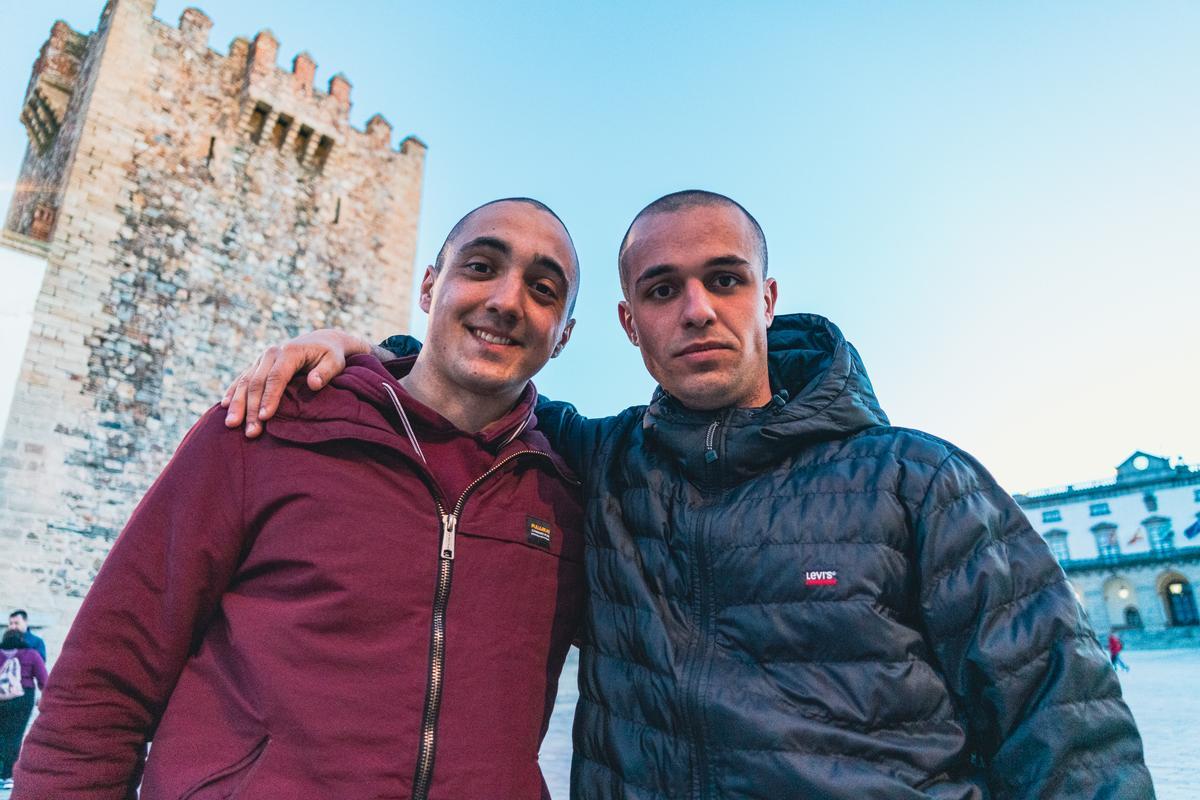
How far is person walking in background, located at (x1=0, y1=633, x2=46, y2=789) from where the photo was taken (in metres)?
5.95

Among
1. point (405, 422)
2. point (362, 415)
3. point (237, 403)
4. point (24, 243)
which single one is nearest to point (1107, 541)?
point (405, 422)

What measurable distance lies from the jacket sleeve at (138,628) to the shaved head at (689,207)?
127 cm

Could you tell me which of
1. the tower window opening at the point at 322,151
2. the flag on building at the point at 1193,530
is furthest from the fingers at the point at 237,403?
the flag on building at the point at 1193,530

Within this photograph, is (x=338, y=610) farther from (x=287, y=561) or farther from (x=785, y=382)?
(x=785, y=382)

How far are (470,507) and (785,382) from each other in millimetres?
1061

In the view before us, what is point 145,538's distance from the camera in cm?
149

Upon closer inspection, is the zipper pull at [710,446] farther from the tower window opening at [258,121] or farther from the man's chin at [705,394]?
the tower window opening at [258,121]

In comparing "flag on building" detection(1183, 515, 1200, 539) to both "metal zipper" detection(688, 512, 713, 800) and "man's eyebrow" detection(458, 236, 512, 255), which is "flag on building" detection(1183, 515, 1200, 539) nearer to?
"metal zipper" detection(688, 512, 713, 800)

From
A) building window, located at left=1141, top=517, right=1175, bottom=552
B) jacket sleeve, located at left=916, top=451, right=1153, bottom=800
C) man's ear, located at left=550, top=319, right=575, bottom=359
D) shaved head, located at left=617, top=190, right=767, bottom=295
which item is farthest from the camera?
building window, located at left=1141, top=517, right=1175, bottom=552

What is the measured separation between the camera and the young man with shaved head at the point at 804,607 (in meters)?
1.19

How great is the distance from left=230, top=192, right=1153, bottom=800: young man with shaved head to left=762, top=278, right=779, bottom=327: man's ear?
148 millimetres

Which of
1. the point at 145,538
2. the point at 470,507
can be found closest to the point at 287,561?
the point at 145,538

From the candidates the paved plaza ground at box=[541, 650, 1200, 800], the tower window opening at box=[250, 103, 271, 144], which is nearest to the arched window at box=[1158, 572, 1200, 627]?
the paved plaza ground at box=[541, 650, 1200, 800]

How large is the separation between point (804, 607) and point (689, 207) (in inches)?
46.4
